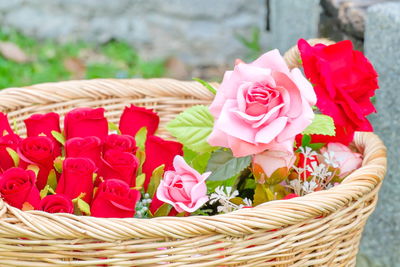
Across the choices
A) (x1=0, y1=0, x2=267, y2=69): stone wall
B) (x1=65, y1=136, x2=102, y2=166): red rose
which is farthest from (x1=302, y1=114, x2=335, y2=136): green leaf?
(x1=0, y1=0, x2=267, y2=69): stone wall

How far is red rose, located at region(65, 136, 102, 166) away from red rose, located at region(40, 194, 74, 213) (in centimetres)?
13

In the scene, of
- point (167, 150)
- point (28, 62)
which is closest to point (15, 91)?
point (167, 150)

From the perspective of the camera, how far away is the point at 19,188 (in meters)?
0.93

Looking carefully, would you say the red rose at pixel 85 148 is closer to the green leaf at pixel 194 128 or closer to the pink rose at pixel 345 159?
the green leaf at pixel 194 128

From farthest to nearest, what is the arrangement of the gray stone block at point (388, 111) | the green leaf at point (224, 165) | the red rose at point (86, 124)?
1. the gray stone block at point (388, 111)
2. the red rose at point (86, 124)
3. the green leaf at point (224, 165)

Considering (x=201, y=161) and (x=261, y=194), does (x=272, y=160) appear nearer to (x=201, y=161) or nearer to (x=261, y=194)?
(x=261, y=194)

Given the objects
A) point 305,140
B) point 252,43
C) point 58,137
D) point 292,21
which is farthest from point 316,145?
point 252,43

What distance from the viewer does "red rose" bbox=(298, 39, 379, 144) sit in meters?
1.04

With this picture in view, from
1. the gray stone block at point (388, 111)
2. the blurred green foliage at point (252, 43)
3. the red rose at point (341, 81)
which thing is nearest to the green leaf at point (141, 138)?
the red rose at point (341, 81)

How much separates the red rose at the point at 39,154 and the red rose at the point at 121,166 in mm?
97

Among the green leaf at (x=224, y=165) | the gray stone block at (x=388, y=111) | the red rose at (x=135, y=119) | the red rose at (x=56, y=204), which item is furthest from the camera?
the gray stone block at (x=388, y=111)

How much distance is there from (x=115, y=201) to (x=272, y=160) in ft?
0.85

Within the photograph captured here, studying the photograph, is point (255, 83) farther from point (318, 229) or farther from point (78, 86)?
point (78, 86)

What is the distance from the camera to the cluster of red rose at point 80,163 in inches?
36.8
